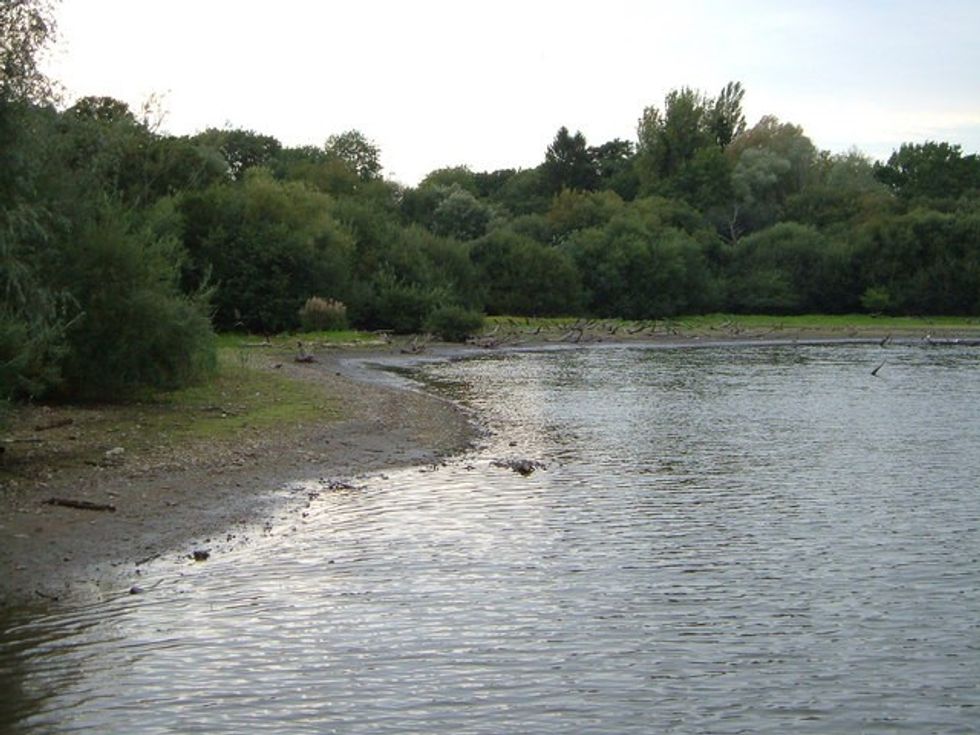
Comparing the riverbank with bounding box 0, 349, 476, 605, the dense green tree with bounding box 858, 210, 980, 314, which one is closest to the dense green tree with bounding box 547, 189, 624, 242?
the dense green tree with bounding box 858, 210, 980, 314

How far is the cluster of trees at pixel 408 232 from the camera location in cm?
2634

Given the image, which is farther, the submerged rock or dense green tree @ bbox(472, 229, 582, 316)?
dense green tree @ bbox(472, 229, 582, 316)

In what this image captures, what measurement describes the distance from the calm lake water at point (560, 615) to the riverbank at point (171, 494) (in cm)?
79

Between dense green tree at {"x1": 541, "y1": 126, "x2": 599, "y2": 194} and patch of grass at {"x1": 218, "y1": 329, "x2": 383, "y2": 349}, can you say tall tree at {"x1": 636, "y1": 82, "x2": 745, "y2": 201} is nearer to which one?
dense green tree at {"x1": 541, "y1": 126, "x2": 599, "y2": 194}

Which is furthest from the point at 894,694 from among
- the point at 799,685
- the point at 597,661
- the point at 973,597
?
the point at 973,597

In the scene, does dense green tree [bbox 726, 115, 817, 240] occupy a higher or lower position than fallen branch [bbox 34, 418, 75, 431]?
higher

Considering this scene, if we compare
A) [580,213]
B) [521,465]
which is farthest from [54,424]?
[580,213]

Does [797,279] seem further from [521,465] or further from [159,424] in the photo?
[159,424]

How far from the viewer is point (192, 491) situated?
20.7 metres

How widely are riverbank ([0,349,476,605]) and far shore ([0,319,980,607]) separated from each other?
21 mm

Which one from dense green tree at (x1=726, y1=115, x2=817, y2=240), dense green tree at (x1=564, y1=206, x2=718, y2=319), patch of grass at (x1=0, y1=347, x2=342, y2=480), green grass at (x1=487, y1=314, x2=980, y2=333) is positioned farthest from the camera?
dense green tree at (x1=726, y1=115, x2=817, y2=240)

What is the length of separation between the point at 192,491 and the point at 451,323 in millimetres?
52934

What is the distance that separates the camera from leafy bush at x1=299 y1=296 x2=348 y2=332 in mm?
67188

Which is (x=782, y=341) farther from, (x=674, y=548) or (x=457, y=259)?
(x=674, y=548)
